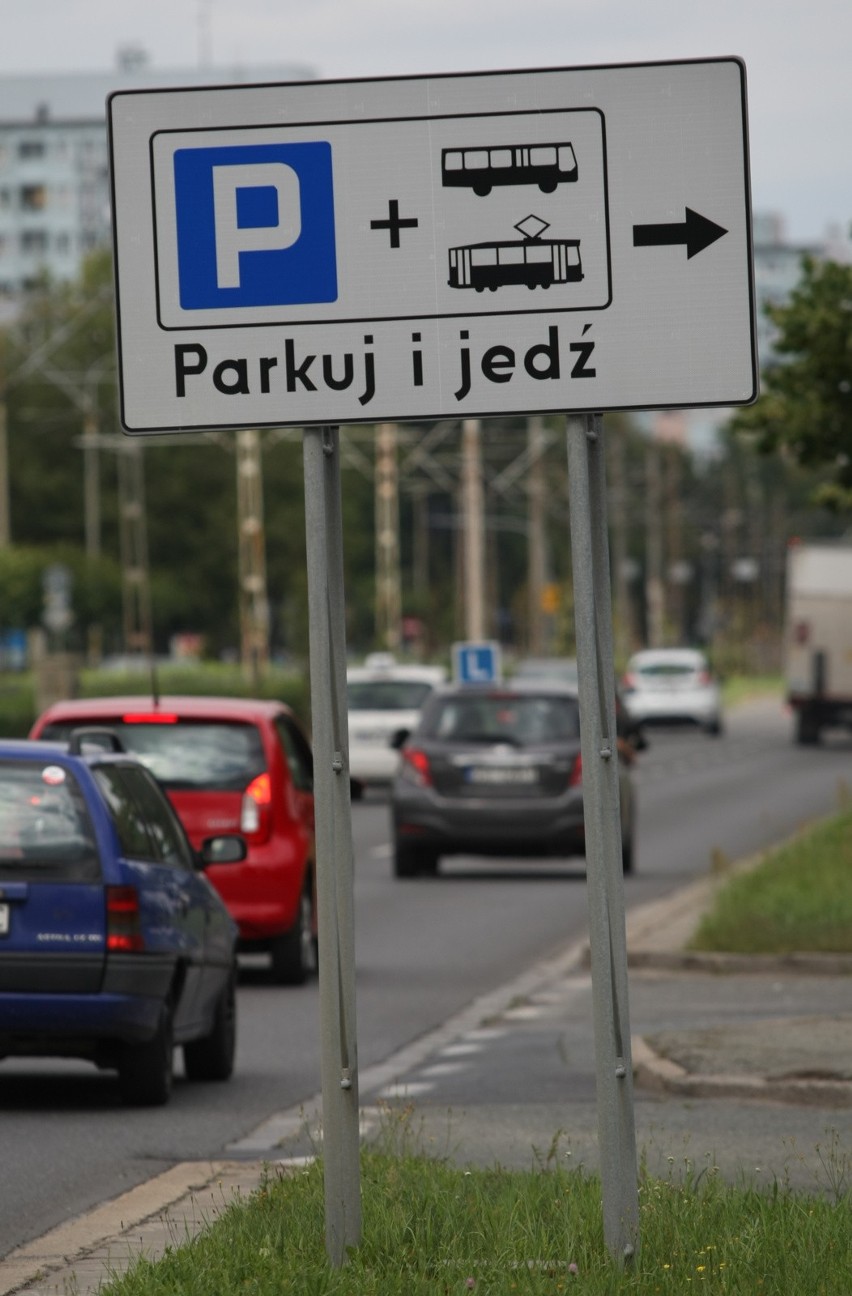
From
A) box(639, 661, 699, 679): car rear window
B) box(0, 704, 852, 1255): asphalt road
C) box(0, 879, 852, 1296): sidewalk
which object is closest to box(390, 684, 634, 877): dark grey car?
box(0, 704, 852, 1255): asphalt road

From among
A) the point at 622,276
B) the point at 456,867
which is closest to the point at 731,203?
the point at 622,276

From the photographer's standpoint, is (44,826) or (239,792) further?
(239,792)

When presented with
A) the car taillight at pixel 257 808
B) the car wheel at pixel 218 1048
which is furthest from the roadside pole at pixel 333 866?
the car taillight at pixel 257 808

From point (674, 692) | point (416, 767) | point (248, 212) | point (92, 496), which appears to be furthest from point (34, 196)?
point (248, 212)

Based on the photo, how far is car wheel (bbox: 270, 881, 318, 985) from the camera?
1670 centimetres

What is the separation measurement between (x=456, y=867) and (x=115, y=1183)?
63.1 feet

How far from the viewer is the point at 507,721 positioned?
1013 inches

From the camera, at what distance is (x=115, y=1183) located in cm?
932

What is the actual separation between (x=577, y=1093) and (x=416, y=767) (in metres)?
14.0

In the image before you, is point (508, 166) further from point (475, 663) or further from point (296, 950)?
point (475, 663)

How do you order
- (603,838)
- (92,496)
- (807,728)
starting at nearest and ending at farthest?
(603,838), (807,728), (92,496)

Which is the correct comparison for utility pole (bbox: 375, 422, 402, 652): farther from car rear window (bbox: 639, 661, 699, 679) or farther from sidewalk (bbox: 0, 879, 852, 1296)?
sidewalk (bbox: 0, 879, 852, 1296)

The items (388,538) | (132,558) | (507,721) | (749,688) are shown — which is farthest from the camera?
(749,688)

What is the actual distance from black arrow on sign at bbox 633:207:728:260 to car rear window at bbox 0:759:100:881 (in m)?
5.19
